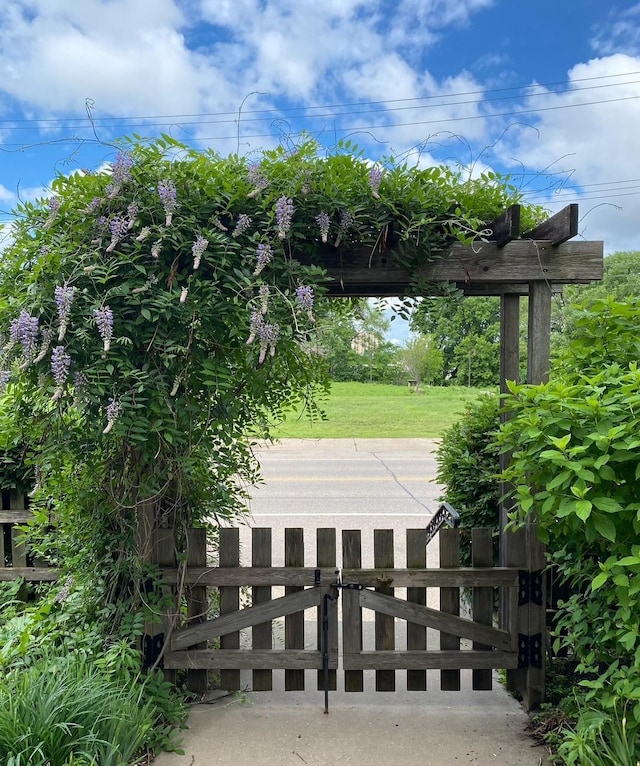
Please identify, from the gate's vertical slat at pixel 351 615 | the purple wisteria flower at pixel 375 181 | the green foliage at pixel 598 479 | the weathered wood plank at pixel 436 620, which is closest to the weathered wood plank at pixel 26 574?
the gate's vertical slat at pixel 351 615

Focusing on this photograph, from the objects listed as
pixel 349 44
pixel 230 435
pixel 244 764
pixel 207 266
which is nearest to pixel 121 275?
pixel 207 266

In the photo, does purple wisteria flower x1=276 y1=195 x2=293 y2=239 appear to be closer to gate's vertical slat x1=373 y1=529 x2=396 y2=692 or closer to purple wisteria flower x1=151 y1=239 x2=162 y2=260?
purple wisteria flower x1=151 y1=239 x2=162 y2=260

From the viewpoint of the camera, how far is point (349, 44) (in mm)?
7305

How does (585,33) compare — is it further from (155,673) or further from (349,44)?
(155,673)

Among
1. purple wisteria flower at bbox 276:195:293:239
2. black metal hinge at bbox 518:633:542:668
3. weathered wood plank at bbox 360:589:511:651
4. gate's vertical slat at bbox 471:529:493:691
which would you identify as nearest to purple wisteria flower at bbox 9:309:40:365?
purple wisteria flower at bbox 276:195:293:239

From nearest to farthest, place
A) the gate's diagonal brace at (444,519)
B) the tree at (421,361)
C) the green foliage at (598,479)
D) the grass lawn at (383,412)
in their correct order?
the green foliage at (598,479), the gate's diagonal brace at (444,519), the grass lawn at (383,412), the tree at (421,361)

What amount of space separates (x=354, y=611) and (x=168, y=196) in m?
2.16

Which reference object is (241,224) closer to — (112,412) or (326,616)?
(112,412)

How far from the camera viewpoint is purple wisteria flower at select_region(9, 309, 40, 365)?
2.19m

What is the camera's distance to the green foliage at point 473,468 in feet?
11.4

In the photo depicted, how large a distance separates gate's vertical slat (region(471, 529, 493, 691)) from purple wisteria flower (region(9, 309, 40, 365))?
86.3 inches

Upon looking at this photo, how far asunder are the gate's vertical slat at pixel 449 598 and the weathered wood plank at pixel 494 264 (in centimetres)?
131

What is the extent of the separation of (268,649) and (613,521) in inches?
71.6

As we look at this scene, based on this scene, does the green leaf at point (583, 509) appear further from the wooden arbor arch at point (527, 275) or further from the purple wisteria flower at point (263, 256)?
the purple wisteria flower at point (263, 256)
